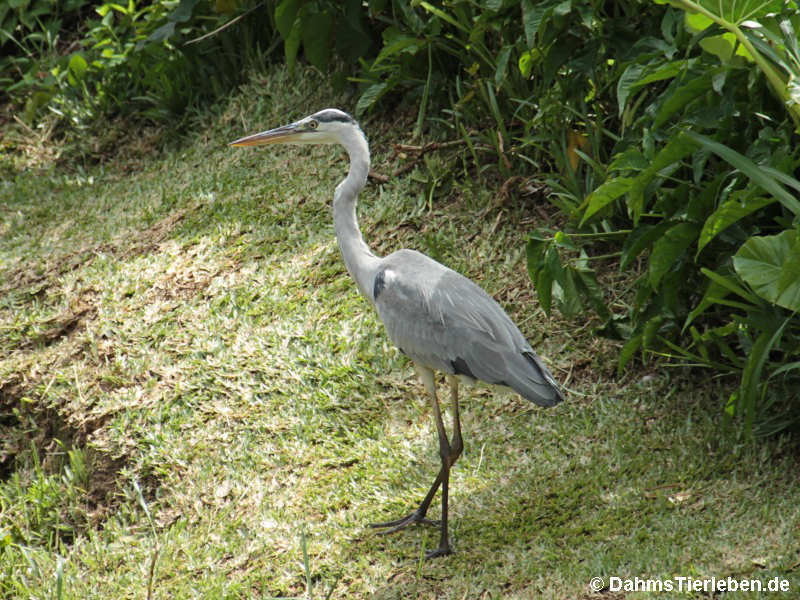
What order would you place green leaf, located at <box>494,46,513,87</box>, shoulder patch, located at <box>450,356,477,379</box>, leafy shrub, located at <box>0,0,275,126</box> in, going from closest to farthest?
shoulder patch, located at <box>450,356,477,379</box>, green leaf, located at <box>494,46,513,87</box>, leafy shrub, located at <box>0,0,275,126</box>

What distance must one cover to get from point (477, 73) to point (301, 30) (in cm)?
119

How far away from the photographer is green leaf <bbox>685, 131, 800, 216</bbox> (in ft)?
12.1

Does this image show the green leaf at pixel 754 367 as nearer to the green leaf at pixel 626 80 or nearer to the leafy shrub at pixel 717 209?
the leafy shrub at pixel 717 209

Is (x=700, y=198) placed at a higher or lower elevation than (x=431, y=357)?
higher

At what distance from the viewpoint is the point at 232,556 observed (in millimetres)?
4156

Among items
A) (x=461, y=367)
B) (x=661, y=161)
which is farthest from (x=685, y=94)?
(x=461, y=367)

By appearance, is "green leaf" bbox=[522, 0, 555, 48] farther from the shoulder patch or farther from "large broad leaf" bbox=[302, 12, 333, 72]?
"large broad leaf" bbox=[302, 12, 333, 72]

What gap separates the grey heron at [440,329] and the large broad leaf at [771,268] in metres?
0.85

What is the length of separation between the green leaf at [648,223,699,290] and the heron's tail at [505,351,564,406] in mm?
586

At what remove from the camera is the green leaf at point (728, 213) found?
375 cm

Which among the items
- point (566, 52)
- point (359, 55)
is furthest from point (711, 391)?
point (359, 55)

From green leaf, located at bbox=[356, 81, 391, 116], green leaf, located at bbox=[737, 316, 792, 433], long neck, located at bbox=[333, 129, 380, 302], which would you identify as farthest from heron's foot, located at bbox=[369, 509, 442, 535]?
green leaf, located at bbox=[356, 81, 391, 116]

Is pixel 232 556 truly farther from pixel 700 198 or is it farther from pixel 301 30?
pixel 301 30

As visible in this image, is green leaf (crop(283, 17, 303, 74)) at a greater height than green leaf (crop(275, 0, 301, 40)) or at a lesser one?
lesser
